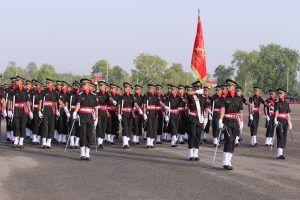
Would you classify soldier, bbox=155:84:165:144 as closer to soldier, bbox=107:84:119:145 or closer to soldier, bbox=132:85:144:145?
soldier, bbox=132:85:144:145

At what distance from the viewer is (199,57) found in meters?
20.6

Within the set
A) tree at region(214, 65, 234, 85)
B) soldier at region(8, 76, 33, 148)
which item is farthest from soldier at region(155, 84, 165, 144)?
tree at region(214, 65, 234, 85)

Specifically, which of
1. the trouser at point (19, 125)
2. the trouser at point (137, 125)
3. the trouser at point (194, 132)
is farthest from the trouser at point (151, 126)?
the trouser at point (19, 125)

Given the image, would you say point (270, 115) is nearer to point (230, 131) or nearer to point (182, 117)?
point (182, 117)

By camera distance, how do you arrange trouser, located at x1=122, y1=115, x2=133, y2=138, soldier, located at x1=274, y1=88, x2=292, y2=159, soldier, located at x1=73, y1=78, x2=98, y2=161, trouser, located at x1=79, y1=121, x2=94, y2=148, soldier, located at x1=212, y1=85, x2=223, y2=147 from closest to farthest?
1. trouser, located at x1=79, y1=121, x2=94, y2=148
2. soldier, located at x1=73, y1=78, x2=98, y2=161
3. soldier, located at x1=274, y1=88, x2=292, y2=159
4. trouser, located at x1=122, y1=115, x2=133, y2=138
5. soldier, located at x1=212, y1=85, x2=223, y2=147

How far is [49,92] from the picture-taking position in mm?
16141

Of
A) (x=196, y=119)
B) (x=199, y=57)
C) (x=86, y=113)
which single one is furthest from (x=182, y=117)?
(x=86, y=113)

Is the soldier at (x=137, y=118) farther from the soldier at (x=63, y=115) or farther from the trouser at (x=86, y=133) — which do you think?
the trouser at (x=86, y=133)

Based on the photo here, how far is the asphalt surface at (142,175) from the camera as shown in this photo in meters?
8.71

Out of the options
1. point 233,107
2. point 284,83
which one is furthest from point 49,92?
point 284,83

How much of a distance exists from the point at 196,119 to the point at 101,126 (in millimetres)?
4302

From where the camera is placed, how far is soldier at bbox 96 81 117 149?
16094 mm

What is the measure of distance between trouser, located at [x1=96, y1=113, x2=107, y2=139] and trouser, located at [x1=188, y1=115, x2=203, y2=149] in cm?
401

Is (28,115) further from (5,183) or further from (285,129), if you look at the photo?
(285,129)
